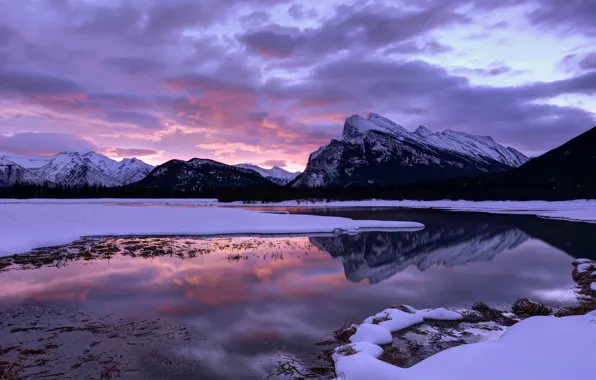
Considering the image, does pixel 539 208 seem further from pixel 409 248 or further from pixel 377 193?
pixel 409 248

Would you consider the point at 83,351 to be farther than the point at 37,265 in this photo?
No

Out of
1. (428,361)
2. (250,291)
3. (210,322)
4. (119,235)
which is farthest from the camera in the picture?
(119,235)

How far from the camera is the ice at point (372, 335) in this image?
10773 mm

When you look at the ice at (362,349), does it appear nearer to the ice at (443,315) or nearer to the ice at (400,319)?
the ice at (400,319)

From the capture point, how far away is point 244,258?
2469 centimetres

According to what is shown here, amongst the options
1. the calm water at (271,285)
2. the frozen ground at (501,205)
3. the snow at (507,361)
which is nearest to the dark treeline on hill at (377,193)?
the frozen ground at (501,205)

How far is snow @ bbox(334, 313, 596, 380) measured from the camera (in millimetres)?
7375

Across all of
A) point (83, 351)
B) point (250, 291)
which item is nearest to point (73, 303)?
point (83, 351)

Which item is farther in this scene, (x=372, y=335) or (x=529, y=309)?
(x=529, y=309)

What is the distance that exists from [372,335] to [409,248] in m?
20.8

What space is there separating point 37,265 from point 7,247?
650 cm

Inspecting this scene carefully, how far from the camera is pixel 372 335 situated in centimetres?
1090

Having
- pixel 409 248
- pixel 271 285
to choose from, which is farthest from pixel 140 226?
pixel 409 248

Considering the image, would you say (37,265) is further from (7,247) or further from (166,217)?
(166,217)
